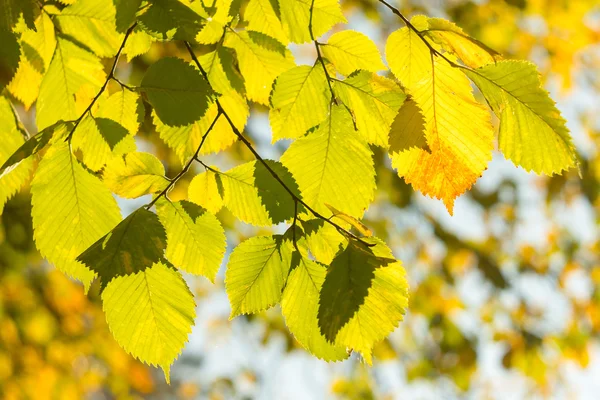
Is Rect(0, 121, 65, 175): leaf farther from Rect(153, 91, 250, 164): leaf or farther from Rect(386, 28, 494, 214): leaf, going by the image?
Rect(386, 28, 494, 214): leaf

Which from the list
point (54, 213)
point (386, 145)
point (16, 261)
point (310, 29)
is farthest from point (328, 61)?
point (16, 261)

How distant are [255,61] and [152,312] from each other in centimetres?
37

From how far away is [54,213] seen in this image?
650 mm

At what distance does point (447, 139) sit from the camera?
0.62m

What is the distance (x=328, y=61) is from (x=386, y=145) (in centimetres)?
16

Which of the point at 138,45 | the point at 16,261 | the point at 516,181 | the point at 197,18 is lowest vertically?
the point at 16,261

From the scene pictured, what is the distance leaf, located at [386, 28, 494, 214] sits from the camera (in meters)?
0.61

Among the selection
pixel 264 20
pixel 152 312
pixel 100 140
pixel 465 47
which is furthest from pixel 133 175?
pixel 465 47

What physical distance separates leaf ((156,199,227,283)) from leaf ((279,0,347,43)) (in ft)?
0.87

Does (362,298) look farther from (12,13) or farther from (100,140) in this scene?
(12,13)

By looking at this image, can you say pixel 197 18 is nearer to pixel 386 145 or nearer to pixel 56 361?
pixel 386 145

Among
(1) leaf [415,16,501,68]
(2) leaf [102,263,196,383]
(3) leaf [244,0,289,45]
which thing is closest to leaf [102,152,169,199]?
(2) leaf [102,263,196,383]

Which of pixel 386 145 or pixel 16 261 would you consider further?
pixel 16 261

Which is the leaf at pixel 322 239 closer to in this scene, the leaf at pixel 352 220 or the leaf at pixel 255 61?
the leaf at pixel 352 220
